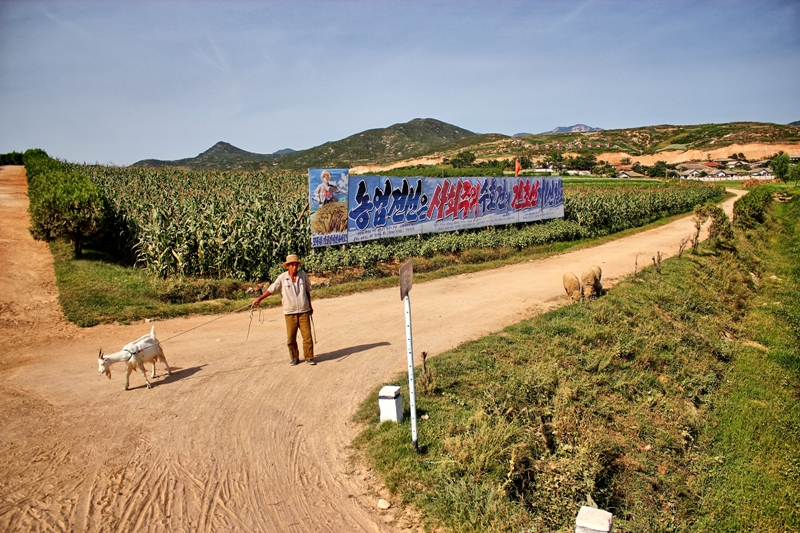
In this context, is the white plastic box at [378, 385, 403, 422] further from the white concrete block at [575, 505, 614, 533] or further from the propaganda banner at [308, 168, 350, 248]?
the propaganda banner at [308, 168, 350, 248]

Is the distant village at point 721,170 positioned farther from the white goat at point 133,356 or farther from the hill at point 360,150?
the white goat at point 133,356

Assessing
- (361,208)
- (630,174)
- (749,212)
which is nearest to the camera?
(361,208)

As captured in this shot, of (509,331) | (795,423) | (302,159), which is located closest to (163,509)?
(509,331)

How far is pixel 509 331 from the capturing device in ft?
34.4

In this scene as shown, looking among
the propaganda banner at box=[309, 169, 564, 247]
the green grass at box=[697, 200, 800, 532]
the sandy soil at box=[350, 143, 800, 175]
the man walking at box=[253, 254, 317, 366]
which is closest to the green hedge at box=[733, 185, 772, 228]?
the propaganda banner at box=[309, 169, 564, 247]

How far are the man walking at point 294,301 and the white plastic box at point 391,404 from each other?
7.33ft

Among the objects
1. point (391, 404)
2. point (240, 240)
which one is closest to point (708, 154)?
point (240, 240)

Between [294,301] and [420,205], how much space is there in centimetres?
1067

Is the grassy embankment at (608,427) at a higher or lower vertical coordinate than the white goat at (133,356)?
lower

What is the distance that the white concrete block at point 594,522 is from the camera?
14.0 ft

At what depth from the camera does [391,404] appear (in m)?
6.51

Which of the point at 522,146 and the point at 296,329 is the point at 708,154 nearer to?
the point at 522,146

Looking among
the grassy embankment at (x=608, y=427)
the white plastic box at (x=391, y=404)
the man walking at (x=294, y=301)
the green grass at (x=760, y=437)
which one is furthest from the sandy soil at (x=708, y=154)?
the white plastic box at (x=391, y=404)

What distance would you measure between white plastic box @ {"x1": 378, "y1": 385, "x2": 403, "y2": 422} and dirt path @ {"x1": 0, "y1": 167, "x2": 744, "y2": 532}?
20.5 inches
